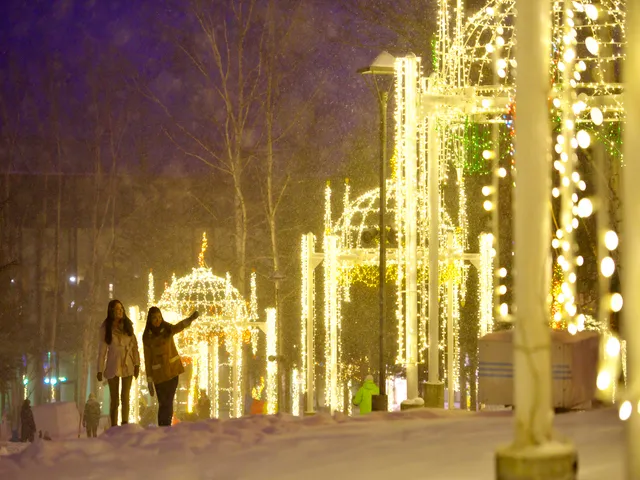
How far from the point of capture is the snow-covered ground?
895 cm

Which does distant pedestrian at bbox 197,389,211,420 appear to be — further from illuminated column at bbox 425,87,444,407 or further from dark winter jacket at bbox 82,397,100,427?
illuminated column at bbox 425,87,444,407

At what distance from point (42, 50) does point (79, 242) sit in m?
20.1

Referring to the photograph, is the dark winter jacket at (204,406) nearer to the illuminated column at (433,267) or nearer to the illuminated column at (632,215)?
the illuminated column at (433,267)

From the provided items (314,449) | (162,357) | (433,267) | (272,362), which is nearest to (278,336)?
(272,362)

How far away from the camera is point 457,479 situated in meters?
8.13

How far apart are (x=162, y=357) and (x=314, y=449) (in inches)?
172

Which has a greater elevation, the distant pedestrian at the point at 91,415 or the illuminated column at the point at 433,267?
the illuminated column at the point at 433,267

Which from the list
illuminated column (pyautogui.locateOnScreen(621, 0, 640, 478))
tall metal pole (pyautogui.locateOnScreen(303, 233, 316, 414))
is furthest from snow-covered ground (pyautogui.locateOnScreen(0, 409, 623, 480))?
tall metal pole (pyautogui.locateOnScreen(303, 233, 316, 414))

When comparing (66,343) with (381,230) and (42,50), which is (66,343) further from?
(381,230)

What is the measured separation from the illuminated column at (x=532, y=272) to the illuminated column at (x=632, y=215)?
1.80ft

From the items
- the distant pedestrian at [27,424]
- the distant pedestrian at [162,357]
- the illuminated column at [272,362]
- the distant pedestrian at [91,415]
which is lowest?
the distant pedestrian at [27,424]

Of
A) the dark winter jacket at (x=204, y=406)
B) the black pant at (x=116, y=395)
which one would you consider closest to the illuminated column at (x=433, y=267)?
the black pant at (x=116, y=395)

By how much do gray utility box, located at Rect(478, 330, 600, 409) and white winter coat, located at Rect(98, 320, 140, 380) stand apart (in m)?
4.47

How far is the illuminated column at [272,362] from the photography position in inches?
1072
